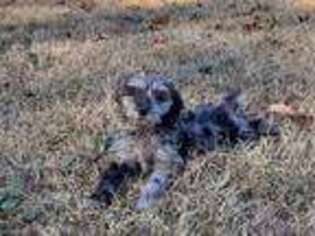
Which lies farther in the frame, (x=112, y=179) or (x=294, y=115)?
(x=294, y=115)

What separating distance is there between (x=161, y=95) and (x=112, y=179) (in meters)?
0.44

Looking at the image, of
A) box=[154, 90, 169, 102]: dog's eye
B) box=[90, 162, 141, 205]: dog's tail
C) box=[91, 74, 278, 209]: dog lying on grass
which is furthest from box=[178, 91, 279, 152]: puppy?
box=[90, 162, 141, 205]: dog's tail

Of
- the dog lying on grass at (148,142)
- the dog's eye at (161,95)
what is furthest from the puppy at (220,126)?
the dog's eye at (161,95)

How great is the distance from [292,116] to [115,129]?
3.20 ft

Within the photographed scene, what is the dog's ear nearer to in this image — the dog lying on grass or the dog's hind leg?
the dog lying on grass

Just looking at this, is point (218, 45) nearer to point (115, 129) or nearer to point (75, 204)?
point (115, 129)

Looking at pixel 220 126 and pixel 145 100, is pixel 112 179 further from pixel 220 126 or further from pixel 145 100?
pixel 220 126

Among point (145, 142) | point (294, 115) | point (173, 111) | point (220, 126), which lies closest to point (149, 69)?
point (294, 115)

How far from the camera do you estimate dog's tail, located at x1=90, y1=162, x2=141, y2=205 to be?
461 centimetres

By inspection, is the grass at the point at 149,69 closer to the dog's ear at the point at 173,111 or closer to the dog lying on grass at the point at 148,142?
the dog lying on grass at the point at 148,142

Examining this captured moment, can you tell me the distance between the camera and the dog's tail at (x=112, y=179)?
461cm

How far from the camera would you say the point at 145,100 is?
4648 millimetres

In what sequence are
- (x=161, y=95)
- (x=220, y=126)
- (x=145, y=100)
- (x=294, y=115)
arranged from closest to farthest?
(x=145, y=100) → (x=161, y=95) → (x=220, y=126) → (x=294, y=115)

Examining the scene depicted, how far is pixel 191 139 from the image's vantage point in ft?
16.6
